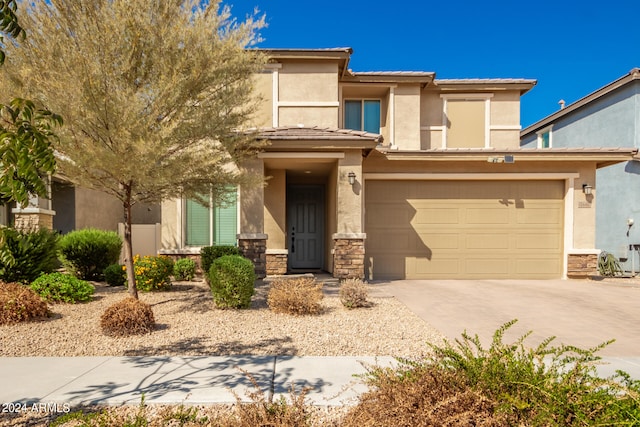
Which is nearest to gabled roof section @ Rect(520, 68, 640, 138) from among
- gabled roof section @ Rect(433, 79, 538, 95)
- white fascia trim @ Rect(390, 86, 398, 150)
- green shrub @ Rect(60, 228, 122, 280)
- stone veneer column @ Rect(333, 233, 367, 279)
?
gabled roof section @ Rect(433, 79, 538, 95)

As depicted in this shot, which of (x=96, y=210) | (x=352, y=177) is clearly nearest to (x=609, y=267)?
(x=352, y=177)

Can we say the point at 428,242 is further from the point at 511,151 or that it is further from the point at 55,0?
the point at 55,0

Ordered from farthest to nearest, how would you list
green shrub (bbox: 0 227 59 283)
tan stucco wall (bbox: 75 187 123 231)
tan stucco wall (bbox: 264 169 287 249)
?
tan stucco wall (bbox: 75 187 123 231) < tan stucco wall (bbox: 264 169 287 249) < green shrub (bbox: 0 227 59 283)

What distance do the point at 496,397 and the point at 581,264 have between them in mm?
10068

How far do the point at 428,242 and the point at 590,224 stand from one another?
477 centimetres

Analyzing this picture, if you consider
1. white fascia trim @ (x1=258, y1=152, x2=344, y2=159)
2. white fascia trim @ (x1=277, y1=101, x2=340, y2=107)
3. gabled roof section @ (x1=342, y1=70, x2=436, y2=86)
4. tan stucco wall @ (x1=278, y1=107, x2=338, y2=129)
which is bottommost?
white fascia trim @ (x1=258, y1=152, x2=344, y2=159)

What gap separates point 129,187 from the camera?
6.28m

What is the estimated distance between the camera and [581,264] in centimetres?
1022

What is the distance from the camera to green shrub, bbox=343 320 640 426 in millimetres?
2217

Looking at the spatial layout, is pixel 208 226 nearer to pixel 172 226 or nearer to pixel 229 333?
pixel 172 226

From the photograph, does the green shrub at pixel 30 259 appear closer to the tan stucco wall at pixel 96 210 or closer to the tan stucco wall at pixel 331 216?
the tan stucco wall at pixel 96 210

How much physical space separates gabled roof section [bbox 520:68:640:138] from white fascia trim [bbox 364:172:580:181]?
6.40 meters

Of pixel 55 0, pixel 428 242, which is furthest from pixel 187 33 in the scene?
pixel 428 242

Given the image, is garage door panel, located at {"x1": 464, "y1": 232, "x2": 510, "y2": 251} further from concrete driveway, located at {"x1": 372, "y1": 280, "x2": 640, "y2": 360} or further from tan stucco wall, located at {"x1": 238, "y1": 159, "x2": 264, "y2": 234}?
tan stucco wall, located at {"x1": 238, "y1": 159, "x2": 264, "y2": 234}
